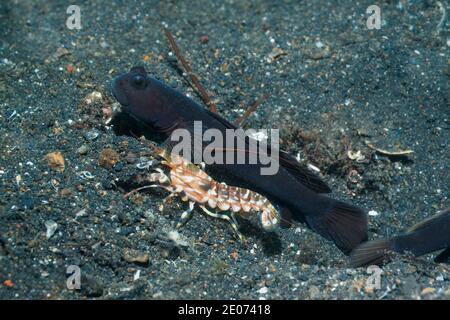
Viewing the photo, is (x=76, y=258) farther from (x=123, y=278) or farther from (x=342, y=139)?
(x=342, y=139)

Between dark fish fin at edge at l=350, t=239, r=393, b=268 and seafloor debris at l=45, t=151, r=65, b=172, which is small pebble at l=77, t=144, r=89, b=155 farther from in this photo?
dark fish fin at edge at l=350, t=239, r=393, b=268

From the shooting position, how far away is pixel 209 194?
4641mm

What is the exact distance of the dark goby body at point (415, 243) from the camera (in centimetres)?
454

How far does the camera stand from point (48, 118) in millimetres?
4867

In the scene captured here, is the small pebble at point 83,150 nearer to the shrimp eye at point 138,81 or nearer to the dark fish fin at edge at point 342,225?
the shrimp eye at point 138,81

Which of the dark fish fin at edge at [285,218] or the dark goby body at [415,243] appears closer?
the dark goby body at [415,243]

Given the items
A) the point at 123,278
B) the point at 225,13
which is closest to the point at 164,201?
the point at 123,278

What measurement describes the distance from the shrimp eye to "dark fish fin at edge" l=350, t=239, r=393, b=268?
290cm

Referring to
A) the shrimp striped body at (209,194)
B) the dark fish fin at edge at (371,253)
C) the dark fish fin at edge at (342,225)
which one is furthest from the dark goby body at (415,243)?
the shrimp striped body at (209,194)

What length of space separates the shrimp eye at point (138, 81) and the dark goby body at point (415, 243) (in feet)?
9.54

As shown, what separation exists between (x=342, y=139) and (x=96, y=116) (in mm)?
3072

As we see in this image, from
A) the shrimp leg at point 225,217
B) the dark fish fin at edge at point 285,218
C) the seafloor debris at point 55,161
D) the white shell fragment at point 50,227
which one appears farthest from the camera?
the dark fish fin at edge at point 285,218

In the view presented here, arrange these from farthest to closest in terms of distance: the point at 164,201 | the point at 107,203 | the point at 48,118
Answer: the point at 48,118, the point at 164,201, the point at 107,203

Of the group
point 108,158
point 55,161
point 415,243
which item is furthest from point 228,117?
point 415,243
